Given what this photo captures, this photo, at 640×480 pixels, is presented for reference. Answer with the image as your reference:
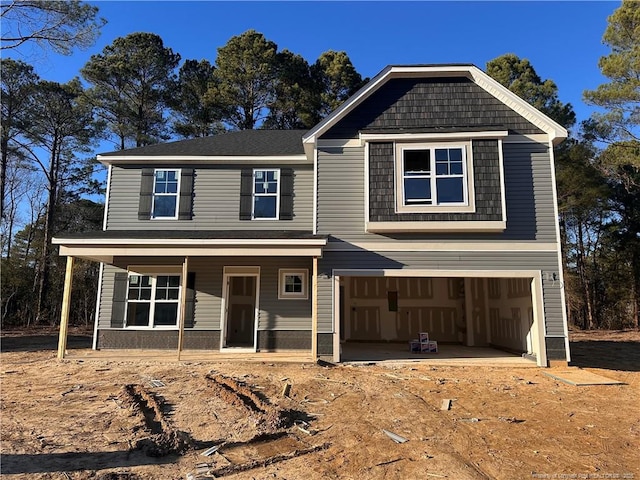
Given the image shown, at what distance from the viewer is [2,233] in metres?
24.7

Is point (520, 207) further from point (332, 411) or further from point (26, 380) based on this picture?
point (26, 380)

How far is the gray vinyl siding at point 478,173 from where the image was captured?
10.1 metres

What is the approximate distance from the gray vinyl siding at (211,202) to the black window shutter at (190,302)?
4.70ft

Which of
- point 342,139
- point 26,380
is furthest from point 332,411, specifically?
point 342,139

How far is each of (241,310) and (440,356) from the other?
568 cm

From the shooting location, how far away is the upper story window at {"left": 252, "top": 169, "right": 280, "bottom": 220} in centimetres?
1182

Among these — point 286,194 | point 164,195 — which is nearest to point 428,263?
point 286,194

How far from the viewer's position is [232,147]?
1261cm

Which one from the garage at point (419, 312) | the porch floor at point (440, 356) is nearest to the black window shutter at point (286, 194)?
the garage at point (419, 312)

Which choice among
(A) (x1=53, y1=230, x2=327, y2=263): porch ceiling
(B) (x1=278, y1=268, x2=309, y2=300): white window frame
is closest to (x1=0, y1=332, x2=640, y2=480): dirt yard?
(B) (x1=278, y1=268, x2=309, y2=300): white window frame

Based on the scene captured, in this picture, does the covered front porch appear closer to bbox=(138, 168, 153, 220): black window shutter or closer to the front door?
the front door

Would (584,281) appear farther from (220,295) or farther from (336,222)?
(220,295)

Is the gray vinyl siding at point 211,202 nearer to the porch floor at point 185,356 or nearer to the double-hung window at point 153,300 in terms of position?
the double-hung window at point 153,300

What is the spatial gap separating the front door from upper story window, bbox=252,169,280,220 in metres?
1.89
